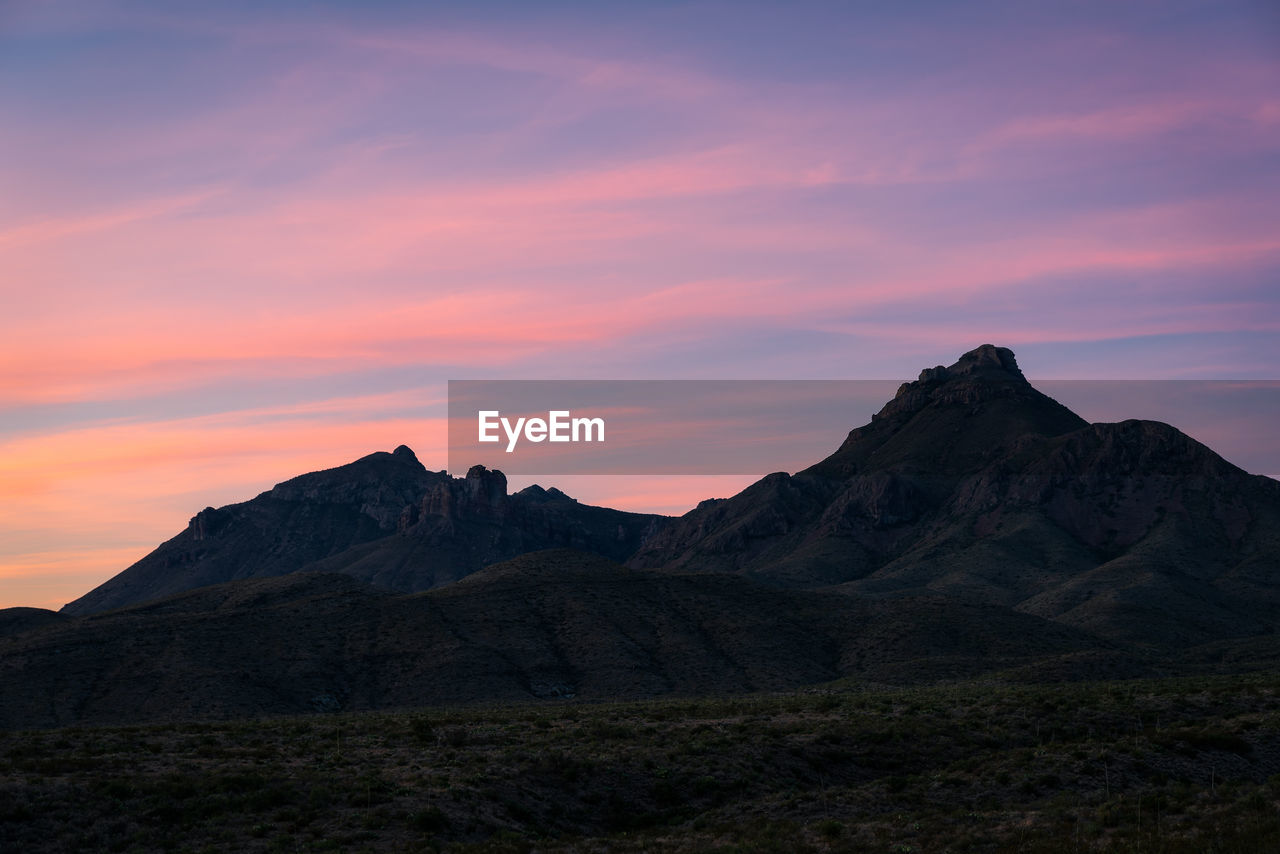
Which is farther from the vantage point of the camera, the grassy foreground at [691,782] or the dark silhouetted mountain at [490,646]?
the dark silhouetted mountain at [490,646]

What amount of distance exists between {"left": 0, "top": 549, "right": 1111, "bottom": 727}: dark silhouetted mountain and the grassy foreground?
4921cm

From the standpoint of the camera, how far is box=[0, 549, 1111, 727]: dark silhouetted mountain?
116312 mm

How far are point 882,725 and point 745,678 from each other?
209 feet

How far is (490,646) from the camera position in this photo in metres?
135

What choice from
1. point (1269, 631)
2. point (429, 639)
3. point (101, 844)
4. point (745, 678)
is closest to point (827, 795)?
point (101, 844)

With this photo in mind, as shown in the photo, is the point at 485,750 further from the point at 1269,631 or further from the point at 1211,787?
the point at 1269,631

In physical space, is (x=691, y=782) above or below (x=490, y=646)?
above

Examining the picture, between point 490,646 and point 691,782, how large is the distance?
8349 centimetres

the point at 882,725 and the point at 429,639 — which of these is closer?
the point at 882,725

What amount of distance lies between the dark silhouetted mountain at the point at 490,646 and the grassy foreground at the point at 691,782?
49214 millimetres

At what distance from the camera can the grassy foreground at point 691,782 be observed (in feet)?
143

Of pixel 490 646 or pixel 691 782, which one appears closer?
pixel 691 782

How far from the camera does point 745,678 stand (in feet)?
419

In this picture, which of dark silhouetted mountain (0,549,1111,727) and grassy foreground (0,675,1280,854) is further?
dark silhouetted mountain (0,549,1111,727)
